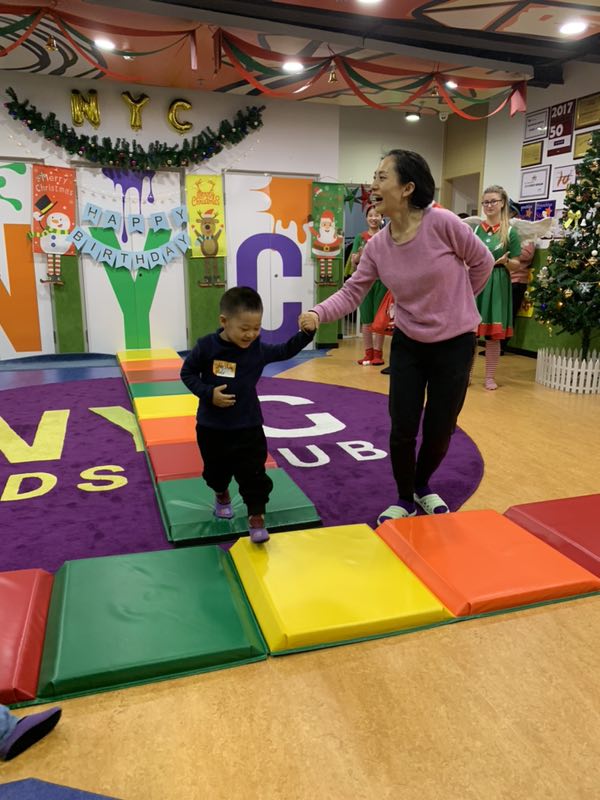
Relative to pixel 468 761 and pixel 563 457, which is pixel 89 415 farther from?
pixel 468 761

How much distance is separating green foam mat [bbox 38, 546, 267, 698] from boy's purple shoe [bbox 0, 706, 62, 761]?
14 centimetres

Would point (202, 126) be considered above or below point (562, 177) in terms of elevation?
above

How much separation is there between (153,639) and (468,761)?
919mm

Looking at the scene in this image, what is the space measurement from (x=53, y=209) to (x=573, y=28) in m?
5.59

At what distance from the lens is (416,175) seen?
239 centimetres

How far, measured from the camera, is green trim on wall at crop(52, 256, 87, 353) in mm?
6983

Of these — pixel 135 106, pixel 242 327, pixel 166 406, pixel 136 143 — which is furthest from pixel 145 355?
pixel 242 327

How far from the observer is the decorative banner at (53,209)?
667 cm

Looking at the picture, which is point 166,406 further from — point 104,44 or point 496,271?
point 104,44

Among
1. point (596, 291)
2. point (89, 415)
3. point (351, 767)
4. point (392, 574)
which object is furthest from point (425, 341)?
point (596, 291)

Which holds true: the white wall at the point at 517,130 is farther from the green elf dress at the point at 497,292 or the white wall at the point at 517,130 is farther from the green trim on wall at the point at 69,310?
the green trim on wall at the point at 69,310

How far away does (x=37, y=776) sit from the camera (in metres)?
1.36

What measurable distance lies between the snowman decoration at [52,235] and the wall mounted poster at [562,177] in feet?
18.8

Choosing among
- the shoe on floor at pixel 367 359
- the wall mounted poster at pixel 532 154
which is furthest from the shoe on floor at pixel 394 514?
the wall mounted poster at pixel 532 154
